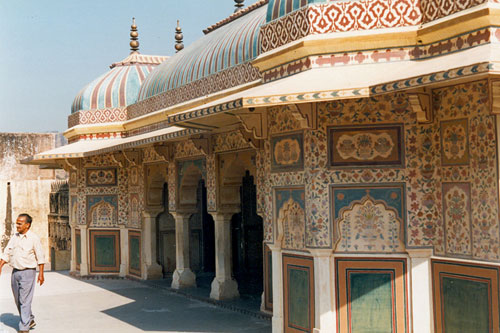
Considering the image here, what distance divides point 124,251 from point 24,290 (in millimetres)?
6666

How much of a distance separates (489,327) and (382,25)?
319 centimetres

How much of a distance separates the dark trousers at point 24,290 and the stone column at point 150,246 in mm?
5597

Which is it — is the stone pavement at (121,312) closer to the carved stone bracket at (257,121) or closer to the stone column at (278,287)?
the stone column at (278,287)

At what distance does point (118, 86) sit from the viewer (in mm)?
15688

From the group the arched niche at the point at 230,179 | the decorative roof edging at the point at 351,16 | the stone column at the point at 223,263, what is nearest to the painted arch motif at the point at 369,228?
the decorative roof edging at the point at 351,16

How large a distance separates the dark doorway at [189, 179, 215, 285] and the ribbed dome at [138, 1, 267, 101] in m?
2.88

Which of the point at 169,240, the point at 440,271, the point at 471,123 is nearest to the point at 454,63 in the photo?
the point at 471,123

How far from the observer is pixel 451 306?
637 cm

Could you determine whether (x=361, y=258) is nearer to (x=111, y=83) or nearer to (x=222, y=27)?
(x=222, y=27)

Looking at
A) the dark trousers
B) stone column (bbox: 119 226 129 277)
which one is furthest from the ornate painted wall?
stone column (bbox: 119 226 129 277)

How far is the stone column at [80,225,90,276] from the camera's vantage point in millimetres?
15414

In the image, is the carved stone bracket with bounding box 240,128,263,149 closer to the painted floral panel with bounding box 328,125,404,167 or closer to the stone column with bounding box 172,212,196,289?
the painted floral panel with bounding box 328,125,404,167

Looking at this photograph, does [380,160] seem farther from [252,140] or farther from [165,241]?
[165,241]

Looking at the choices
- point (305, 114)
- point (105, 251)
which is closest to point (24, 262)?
point (305, 114)
